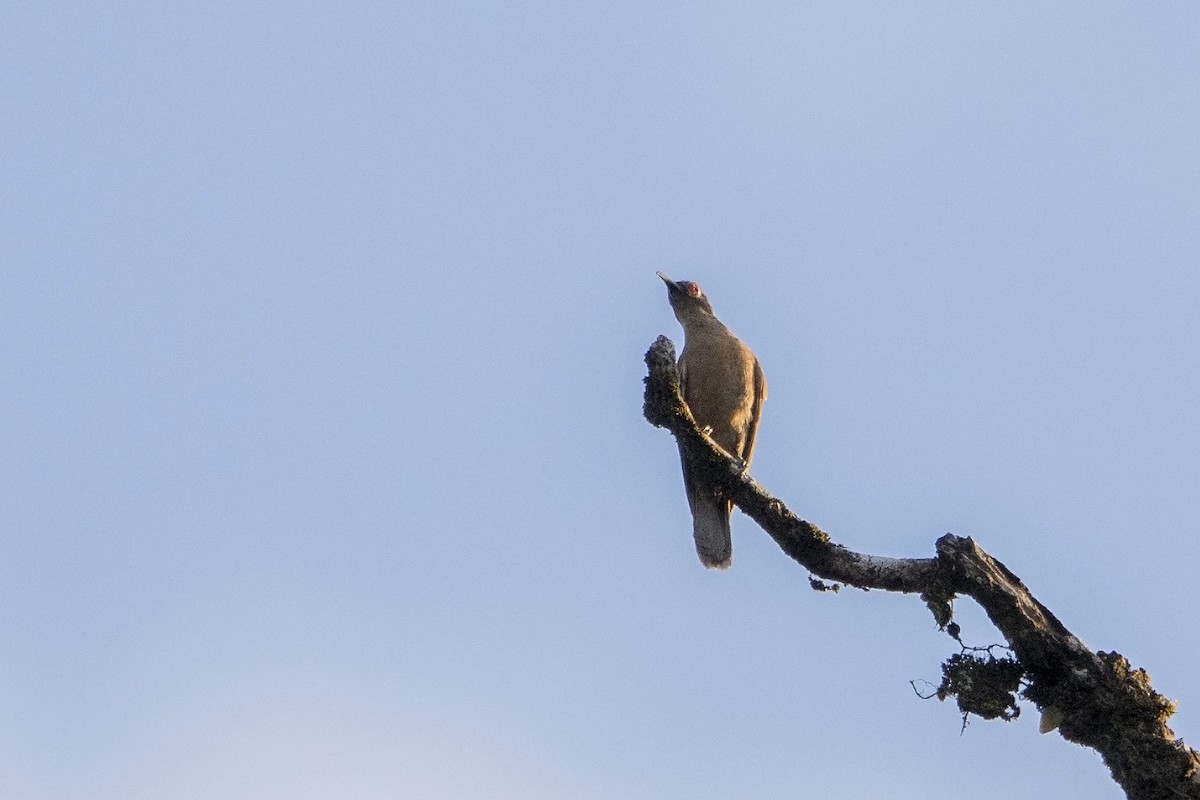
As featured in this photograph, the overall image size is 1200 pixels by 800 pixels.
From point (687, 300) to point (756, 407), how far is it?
1867 millimetres

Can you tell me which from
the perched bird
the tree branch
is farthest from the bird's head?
the tree branch

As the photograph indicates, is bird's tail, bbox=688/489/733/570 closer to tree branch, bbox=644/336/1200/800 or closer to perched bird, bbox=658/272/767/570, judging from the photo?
perched bird, bbox=658/272/767/570

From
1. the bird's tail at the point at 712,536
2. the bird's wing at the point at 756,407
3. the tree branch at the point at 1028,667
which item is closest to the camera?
the tree branch at the point at 1028,667

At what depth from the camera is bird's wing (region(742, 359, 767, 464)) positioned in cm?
1146

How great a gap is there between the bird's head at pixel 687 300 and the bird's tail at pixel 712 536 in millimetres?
2808

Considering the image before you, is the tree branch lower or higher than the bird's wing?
lower

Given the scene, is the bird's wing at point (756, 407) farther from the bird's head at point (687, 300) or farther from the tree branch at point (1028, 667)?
the tree branch at point (1028, 667)

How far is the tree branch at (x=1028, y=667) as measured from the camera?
6.29m

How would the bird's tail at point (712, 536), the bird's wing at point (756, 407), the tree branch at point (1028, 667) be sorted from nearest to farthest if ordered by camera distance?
the tree branch at point (1028, 667) < the bird's tail at point (712, 536) < the bird's wing at point (756, 407)

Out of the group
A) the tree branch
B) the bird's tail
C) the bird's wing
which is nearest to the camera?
the tree branch

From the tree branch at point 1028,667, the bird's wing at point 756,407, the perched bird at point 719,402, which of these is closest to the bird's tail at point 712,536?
the perched bird at point 719,402

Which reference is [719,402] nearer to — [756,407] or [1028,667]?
[756,407]

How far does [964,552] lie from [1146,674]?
100cm

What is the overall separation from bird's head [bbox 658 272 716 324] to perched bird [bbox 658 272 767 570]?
80 cm
